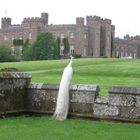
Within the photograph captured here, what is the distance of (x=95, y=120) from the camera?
41.1 feet

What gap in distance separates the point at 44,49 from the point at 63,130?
3712 inches

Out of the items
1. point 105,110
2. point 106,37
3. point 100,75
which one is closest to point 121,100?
point 105,110

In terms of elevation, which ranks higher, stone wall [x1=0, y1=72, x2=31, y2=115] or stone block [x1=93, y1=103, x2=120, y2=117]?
stone wall [x1=0, y1=72, x2=31, y2=115]

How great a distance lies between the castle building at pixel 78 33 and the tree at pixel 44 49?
14.6m

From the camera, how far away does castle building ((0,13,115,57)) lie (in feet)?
416

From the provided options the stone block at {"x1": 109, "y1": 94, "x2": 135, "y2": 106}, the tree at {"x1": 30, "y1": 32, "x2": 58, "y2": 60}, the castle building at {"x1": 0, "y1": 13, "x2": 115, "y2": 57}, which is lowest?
the stone block at {"x1": 109, "y1": 94, "x2": 135, "y2": 106}

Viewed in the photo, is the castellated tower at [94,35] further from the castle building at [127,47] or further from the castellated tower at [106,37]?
the castle building at [127,47]

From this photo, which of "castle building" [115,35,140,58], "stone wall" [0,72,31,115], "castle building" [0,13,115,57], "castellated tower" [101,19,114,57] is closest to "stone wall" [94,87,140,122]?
"stone wall" [0,72,31,115]

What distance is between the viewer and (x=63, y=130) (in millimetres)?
10859

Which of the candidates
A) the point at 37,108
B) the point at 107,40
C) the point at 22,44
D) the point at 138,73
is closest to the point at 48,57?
the point at 22,44

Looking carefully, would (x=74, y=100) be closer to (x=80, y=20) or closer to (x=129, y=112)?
(x=129, y=112)

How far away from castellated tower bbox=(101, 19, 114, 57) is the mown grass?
4710 inches

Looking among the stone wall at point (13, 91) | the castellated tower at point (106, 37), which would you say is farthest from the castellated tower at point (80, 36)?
the stone wall at point (13, 91)

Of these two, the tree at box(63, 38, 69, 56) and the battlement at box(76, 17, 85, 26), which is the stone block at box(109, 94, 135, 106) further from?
the battlement at box(76, 17, 85, 26)
